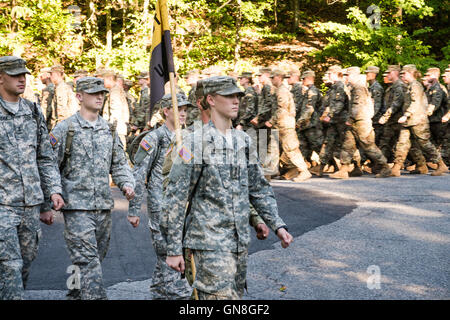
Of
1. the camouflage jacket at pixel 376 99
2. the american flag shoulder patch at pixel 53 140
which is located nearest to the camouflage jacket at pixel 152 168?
the american flag shoulder patch at pixel 53 140

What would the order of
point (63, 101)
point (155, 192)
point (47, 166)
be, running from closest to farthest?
1. point (47, 166)
2. point (155, 192)
3. point (63, 101)

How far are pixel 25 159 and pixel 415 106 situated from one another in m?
10.6

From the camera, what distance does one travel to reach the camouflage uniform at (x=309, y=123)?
48.8 feet

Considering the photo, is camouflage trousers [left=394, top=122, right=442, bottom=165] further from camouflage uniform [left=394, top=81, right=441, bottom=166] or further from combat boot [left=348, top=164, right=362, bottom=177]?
combat boot [left=348, top=164, right=362, bottom=177]

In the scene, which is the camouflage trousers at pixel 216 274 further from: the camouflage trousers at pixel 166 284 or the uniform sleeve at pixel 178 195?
the camouflage trousers at pixel 166 284

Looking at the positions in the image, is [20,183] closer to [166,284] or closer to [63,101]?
[166,284]

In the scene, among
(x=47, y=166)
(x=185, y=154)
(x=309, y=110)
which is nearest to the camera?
(x=185, y=154)

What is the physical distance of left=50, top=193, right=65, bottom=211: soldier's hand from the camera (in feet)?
17.4

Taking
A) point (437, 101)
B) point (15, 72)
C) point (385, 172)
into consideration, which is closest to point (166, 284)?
point (15, 72)

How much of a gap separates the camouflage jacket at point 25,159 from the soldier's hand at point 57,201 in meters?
0.04

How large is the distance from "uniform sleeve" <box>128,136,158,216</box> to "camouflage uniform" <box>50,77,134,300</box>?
182mm

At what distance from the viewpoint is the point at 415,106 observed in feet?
44.9

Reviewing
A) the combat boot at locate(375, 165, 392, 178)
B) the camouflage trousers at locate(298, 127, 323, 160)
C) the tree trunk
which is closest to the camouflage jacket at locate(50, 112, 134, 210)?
the combat boot at locate(375, 165, 392, 178)
